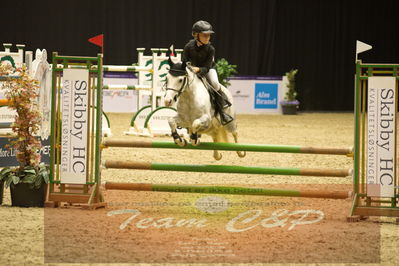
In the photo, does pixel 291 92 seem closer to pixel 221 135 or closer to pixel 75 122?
pixel 221 135

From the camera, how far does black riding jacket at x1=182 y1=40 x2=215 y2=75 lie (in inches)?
231

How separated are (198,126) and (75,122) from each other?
1.05 metres

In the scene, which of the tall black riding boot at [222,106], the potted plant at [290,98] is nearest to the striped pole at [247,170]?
the tall black riding boot at [222,106]

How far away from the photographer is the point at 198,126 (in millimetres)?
5695

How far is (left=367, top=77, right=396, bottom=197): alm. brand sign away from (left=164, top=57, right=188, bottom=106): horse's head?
1.51 meters

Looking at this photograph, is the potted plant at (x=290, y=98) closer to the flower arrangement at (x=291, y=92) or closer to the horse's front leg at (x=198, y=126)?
the flower arrangement at (x=291, y=92)

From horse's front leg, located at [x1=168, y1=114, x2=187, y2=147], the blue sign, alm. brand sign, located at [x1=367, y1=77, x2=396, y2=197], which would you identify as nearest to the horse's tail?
horse's front leg, located at [x1=168, y1=114, x2=187, y2=147]

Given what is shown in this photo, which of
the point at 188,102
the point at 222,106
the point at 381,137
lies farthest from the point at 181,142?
the point at 381,137

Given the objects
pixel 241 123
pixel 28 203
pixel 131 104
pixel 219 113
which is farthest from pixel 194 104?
pixel 131 104

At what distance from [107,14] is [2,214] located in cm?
1513

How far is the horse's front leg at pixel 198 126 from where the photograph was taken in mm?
5590

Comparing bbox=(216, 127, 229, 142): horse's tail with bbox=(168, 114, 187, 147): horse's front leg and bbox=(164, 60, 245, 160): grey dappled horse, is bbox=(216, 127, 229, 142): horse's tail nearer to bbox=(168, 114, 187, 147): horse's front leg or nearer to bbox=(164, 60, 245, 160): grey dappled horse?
bbox=(164, 60, 245, 160): grey dappled horse

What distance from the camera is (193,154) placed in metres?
10.1

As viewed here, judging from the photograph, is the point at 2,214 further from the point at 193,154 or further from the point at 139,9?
the point at 139,9
